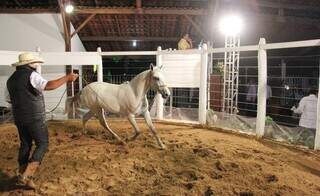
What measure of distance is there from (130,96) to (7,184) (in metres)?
2.78

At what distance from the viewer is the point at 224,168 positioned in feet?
16.6

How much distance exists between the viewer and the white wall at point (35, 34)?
43.9 ft

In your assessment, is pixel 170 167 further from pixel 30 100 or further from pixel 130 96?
pixel 30 100

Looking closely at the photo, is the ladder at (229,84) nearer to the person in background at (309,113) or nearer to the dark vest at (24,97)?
the person in background at (309,113)

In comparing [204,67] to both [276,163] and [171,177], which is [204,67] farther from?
[171,177]

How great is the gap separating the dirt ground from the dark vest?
3.29 feet

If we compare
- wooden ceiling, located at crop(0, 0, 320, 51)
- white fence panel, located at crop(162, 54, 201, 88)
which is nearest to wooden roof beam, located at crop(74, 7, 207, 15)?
wooden ceiling, located at crop(0, 0, 320, 51)

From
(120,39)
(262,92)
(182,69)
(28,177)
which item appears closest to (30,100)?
(28,177)

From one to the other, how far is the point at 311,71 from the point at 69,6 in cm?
1229

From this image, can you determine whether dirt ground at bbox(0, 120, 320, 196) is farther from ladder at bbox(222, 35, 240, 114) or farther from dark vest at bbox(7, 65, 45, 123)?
ladder at bbox(222, 35, 240, 114)

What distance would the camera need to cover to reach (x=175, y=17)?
14.6 meters

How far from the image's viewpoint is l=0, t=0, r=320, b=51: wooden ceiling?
44.1 ft

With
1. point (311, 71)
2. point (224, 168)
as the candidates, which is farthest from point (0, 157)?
point (311, 71)

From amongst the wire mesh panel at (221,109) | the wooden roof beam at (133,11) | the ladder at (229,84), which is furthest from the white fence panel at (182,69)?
the wooden roof beam at (133,11)
